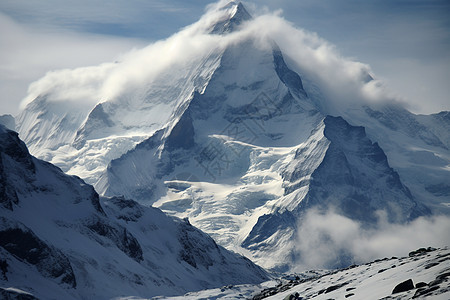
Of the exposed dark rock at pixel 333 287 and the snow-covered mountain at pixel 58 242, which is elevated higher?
the snow-covered mountain at pixel 58 242

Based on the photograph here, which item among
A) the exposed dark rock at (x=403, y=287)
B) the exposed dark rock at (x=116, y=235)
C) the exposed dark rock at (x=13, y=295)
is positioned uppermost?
the exposed dark rock at (x=116, y=235)

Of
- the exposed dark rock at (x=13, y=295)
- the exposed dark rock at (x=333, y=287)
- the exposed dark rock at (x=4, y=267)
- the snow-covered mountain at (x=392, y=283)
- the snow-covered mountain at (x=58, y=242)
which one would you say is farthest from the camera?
the snow-covered mountain at (x=58, y=242)

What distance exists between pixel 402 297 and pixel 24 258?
95.4 meters

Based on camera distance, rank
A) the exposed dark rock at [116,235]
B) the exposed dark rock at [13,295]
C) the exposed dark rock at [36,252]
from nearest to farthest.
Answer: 1. the exposed dark rock at [13,295]
2. the exposed dark rock at [36,252]
3. the exposed dark rock at [116,235]

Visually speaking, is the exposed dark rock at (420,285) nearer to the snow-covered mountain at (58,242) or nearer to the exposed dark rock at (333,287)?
the exposed dark rock at (333,287)

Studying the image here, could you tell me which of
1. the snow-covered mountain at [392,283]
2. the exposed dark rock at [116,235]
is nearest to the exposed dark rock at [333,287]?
the snow-covered mountain at [392,283]

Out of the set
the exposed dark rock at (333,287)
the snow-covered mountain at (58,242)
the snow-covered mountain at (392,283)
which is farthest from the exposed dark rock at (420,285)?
the snow-covered mountain at (58,242)

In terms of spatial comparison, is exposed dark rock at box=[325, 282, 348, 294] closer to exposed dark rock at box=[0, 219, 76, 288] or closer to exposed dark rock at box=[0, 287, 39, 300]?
exposed dark rock at box=[0, 287, 39, 300]

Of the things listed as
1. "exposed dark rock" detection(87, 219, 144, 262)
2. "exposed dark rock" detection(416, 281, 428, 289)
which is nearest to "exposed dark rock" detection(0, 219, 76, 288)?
"exposed dark rock" detection(87, 219, 144, 262)

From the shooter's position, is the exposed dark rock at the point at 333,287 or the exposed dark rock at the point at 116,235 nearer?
the exposed dark rock at the point at 333,287

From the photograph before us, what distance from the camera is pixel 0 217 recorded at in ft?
464

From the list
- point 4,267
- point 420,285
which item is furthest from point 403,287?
point 4,267

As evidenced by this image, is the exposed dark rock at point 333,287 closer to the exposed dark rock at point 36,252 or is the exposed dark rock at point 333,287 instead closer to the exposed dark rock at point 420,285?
the exposed dark rock at point 420,285

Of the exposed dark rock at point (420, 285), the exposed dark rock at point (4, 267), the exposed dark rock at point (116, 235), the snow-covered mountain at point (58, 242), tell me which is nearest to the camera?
the exposed dark rock at point (420, 285)
